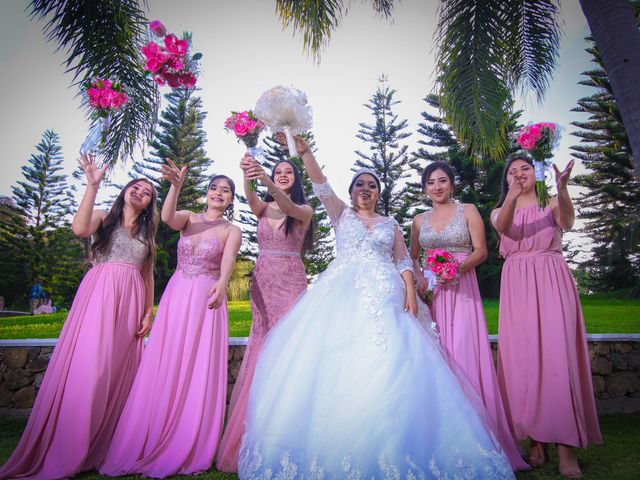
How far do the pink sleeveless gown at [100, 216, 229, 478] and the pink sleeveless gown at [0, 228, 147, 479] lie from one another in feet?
0.62

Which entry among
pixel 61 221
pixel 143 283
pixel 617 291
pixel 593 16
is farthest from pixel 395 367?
pixel 61 221

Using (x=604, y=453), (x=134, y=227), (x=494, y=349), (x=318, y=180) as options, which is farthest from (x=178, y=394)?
(x=494, y=349)

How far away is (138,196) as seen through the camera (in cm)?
376

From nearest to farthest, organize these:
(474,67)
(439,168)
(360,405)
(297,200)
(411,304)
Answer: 1. (360,405)
2. (411,304)
3. (439,168)
4. (297,200)
5. (474,67)

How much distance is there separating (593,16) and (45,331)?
27.3 ft

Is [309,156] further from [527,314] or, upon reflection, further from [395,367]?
[527,314]

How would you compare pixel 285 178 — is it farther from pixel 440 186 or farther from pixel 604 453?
pixel 604 453

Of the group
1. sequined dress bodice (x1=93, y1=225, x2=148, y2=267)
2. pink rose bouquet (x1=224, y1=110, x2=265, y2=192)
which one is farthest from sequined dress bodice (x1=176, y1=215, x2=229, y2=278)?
pink rose bouquet (x1=224, y1=110, x2=265, y2=192)

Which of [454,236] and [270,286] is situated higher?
[454,236]

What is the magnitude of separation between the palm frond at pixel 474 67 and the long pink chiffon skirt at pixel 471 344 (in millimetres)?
2660

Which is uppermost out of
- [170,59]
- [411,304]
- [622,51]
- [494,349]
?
[170,59]

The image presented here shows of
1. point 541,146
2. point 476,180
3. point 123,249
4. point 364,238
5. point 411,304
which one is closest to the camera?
point 411,304

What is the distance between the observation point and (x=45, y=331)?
7.16 metres

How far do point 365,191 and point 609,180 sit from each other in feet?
84.0
